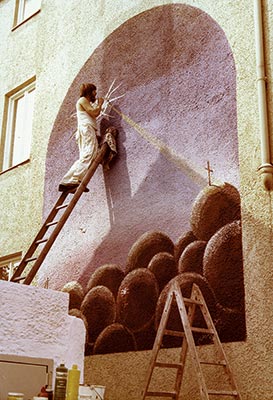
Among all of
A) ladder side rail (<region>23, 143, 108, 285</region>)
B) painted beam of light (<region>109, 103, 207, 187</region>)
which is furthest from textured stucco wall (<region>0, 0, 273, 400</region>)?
ladder side rail (<region>23, 143, 108, 285</region>)

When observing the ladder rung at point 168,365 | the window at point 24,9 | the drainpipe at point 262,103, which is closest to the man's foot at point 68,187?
the drainpipe at point 262,103

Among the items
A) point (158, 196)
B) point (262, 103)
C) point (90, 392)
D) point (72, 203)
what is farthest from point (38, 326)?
point (262, 103)

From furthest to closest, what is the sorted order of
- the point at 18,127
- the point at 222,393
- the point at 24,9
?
the point at 24,9 < the point at 18,127 < the point at 222,393

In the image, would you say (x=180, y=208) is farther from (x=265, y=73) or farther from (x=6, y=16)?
(x=6, y=16)

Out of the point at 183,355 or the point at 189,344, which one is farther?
the point at 183,355

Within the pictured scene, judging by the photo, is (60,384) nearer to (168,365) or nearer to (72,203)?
(168,365)

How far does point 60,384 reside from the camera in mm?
3836

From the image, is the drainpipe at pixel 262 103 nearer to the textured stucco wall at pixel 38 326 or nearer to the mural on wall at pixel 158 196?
the mural on wall at pixel 158 196

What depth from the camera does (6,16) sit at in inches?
400

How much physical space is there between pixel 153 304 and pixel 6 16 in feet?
20.1

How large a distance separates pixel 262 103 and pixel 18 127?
4672 mm

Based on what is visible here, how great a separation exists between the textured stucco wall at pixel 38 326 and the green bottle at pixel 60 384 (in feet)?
1.21

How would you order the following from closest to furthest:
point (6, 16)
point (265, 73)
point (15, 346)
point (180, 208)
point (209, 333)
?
1. point (15, 346)
2. point (209, 333)
3. point (265, 73)
4. point (180, 208)
5. point (6, 16)

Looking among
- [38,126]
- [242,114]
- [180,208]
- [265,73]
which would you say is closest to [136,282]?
[180,208]
